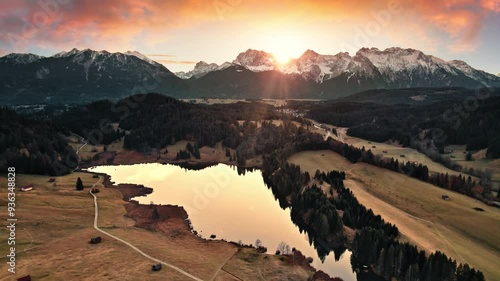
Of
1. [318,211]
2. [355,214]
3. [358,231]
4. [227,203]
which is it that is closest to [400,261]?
[358,231]

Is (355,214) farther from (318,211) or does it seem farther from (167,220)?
(167,220)

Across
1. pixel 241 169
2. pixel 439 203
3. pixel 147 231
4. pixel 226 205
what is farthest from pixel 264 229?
pixel 241 169

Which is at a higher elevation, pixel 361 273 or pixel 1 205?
pixel 1 205

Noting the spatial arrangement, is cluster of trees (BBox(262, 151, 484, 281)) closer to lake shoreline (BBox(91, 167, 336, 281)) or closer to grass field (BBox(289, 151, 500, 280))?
grass field (BBox(289, 151, 500, 280))

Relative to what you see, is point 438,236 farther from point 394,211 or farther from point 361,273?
point 361,273

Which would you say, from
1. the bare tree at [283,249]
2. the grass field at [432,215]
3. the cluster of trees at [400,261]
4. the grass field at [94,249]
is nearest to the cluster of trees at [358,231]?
the cluster of trees at [400,261]

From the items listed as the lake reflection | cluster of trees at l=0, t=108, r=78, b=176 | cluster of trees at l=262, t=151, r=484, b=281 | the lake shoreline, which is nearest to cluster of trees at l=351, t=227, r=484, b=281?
cluster of trees at l=262, t=151, r=484, b=281

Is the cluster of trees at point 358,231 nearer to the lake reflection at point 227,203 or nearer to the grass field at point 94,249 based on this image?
the lake reflection at point 227,203

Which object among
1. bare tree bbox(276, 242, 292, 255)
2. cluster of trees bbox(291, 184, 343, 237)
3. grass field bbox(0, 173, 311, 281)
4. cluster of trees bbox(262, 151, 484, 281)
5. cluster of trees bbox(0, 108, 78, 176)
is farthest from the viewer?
cluster of trees bbox(0, 108, 78, 176)
